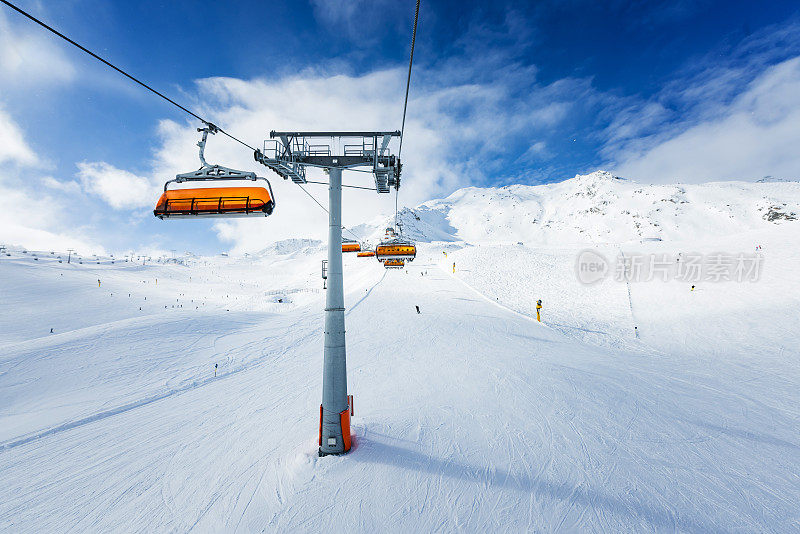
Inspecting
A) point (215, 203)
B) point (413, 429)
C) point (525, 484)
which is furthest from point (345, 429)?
point (215, 203)

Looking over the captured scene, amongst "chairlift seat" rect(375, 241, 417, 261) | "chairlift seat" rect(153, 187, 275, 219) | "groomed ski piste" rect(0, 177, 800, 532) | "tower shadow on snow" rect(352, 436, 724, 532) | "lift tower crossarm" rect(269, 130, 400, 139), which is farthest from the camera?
"chairlift seat" rect(375, 241, 417, 261)

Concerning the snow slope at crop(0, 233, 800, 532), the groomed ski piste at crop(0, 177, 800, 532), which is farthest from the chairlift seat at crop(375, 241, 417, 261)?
the snow slope at crop(0, 233, 800, 532)

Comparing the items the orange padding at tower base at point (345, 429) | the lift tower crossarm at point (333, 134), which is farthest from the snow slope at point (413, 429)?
the lift tower crossarm at point (333, 134)

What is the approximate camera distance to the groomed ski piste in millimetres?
4828

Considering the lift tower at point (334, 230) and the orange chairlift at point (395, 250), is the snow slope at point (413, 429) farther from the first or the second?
the orange chairlift at point (395, 250)

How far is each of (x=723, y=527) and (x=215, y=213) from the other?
33.5 ft

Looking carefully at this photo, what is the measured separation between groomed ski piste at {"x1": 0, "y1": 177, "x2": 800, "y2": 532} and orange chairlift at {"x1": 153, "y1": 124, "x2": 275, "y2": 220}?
16.8 feet

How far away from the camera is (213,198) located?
6.08 m

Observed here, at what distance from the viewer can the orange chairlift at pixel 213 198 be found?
5922mm

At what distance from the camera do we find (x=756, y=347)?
15.3 metres

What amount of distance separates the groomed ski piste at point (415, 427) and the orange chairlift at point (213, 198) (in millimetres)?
5132

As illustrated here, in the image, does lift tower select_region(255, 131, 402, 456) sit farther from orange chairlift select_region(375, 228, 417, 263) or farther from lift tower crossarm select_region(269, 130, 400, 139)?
orange chairlift select_region(375, 228, 417, 263)

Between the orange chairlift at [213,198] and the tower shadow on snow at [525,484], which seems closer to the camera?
the tower shadow on snow at [525,484]

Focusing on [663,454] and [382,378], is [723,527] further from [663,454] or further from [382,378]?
[382,378]
